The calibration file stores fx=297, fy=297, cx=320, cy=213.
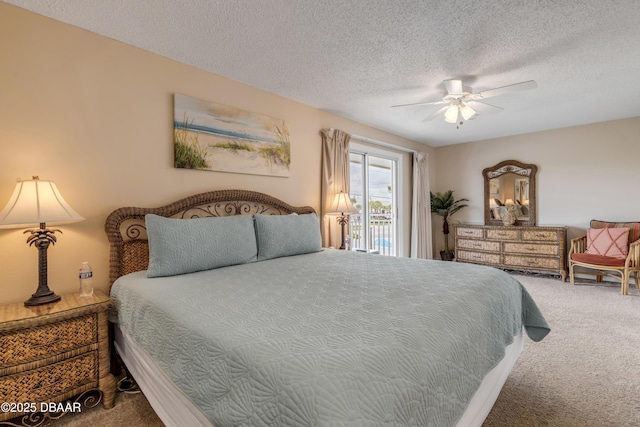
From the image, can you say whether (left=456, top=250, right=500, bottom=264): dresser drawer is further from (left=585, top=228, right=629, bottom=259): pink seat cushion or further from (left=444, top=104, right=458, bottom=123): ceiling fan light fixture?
(left=444, top=104, right=458, bottom=123): ceiling fan light fixture

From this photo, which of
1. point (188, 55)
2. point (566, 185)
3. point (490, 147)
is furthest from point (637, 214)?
point (188, 55)

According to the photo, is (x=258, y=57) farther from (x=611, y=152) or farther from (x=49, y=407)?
(x=611, y=152)

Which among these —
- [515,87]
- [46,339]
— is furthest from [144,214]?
[515,87]

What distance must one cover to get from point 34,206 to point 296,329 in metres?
1.75

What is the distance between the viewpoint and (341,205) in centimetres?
→ 373

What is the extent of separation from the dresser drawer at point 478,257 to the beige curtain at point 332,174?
2838 millimetres

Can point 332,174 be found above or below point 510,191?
above

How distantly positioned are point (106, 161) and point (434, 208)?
561 cm

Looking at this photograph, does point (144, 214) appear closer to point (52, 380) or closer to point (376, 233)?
point (52, 380)

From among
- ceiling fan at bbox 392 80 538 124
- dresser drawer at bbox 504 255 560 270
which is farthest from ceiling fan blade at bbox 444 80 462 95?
dresser drawer at bbox 504 255 560 270

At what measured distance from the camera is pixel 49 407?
1644 mm

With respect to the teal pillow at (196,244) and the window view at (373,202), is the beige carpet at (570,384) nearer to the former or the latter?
the teal pillow at (196,244)

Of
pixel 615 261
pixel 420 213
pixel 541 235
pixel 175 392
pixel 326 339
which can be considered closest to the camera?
pixel 326 339

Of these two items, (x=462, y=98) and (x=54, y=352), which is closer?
(x=54, y=352)
